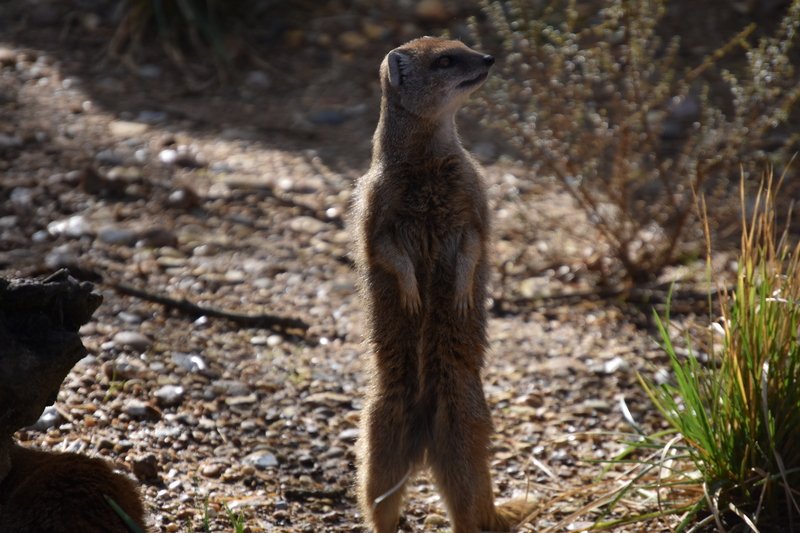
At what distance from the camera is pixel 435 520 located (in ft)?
9.84

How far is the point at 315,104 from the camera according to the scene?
6.14 meters

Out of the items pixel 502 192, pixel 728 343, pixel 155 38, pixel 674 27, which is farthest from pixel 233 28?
pixel 728 343

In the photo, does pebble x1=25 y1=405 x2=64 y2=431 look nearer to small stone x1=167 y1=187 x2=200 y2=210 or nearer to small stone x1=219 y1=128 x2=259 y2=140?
small stone x1=167 y1=187 x2=200 y2=210

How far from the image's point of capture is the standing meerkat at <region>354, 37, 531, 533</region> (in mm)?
2699

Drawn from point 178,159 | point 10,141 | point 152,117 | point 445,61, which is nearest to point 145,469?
point 445,61

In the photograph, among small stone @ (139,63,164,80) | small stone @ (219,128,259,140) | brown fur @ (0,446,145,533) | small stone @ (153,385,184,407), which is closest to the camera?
brown fur @ (0,446,145,533)

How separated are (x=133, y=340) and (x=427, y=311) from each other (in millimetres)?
1492

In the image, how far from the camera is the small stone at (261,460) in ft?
10.1

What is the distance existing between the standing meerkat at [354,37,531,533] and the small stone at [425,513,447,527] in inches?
9.8

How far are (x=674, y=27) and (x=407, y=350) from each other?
5078 millimetres

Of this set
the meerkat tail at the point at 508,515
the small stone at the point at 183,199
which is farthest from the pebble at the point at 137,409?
the small stone at the point at 183,199

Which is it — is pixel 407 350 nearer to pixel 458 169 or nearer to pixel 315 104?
pixel 458 169

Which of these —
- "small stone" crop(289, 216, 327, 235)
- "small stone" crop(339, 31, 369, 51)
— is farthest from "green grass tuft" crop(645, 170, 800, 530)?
"small stone" crop(339, 31, 369, 51)

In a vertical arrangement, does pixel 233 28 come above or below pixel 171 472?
above
